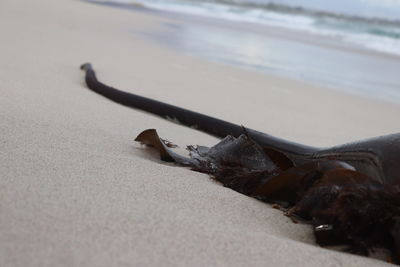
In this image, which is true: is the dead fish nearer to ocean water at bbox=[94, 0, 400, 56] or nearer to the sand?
the sand

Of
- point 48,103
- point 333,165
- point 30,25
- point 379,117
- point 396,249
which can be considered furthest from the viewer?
point 30,25

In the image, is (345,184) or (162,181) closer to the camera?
(345,184)

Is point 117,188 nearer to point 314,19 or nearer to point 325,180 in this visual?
point 325,180

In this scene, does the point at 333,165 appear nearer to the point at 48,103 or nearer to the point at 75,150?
the point at 75,150

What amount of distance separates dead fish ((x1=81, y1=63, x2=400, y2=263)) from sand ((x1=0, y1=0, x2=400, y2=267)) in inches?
1.8

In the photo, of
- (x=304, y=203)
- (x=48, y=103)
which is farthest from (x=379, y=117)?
(x=304, y=203)

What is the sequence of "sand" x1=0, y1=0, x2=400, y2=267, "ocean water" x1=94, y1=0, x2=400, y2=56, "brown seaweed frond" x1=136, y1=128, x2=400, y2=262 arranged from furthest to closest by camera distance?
"ocean water" x1=94, y1=0, x2=400, y2=56 < "brown seaweed frond" x1=136, y1=128, x2=400, y2=262 < "sand" x1=0, y1=0, x2=400, y2=267

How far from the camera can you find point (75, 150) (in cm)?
148

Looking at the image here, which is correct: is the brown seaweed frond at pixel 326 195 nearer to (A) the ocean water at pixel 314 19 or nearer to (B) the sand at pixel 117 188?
(B) the sand at pixel 117 188

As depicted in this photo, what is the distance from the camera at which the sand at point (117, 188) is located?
0.88 m

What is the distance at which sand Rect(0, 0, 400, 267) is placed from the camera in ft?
2.90

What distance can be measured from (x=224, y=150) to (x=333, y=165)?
1.13 feet

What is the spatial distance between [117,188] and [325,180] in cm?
47

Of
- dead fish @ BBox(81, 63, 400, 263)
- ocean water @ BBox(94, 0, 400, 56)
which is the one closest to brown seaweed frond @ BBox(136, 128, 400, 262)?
dead fish @ BBox(81, 63, 400, 263)
